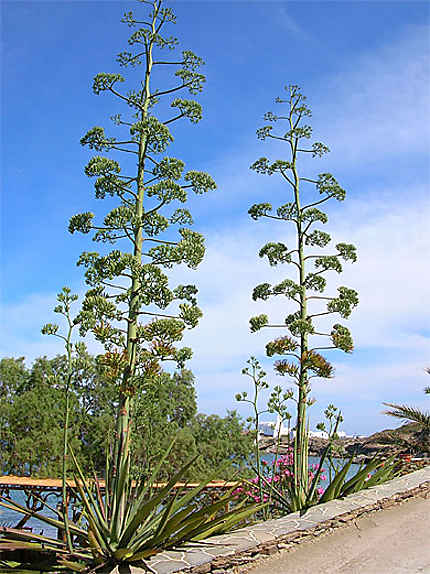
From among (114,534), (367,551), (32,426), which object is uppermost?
(32,426)

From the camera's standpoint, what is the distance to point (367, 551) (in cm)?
494

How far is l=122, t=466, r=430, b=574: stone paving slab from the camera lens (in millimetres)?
3959

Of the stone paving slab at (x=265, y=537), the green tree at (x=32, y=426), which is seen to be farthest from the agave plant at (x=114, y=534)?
the green tree at (x=32, y=426)

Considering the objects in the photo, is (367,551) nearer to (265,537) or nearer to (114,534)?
(265,537)

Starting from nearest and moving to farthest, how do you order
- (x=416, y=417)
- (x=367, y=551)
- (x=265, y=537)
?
(x=265, y=537) < (x=367, y=551) < (x=416, y=417)

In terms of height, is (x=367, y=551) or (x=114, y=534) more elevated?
(x=114, y=534)

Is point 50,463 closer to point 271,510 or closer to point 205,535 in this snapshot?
point 271,510

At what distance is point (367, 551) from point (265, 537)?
3.43ft

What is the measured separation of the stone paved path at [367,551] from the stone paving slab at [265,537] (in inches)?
4.1

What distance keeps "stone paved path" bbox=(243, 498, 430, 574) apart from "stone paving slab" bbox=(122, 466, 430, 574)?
0.10 metres

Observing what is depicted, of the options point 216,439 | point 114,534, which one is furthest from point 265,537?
point 216,439

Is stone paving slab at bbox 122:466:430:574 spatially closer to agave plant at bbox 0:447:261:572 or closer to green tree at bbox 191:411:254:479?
agave plant at bbox 0:447:261:572

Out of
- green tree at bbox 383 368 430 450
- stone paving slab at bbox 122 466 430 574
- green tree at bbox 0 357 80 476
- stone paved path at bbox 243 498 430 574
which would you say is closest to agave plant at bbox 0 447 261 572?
stone paving slab at bbox 122 466 430 574

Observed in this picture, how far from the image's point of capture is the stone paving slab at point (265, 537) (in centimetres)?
396
